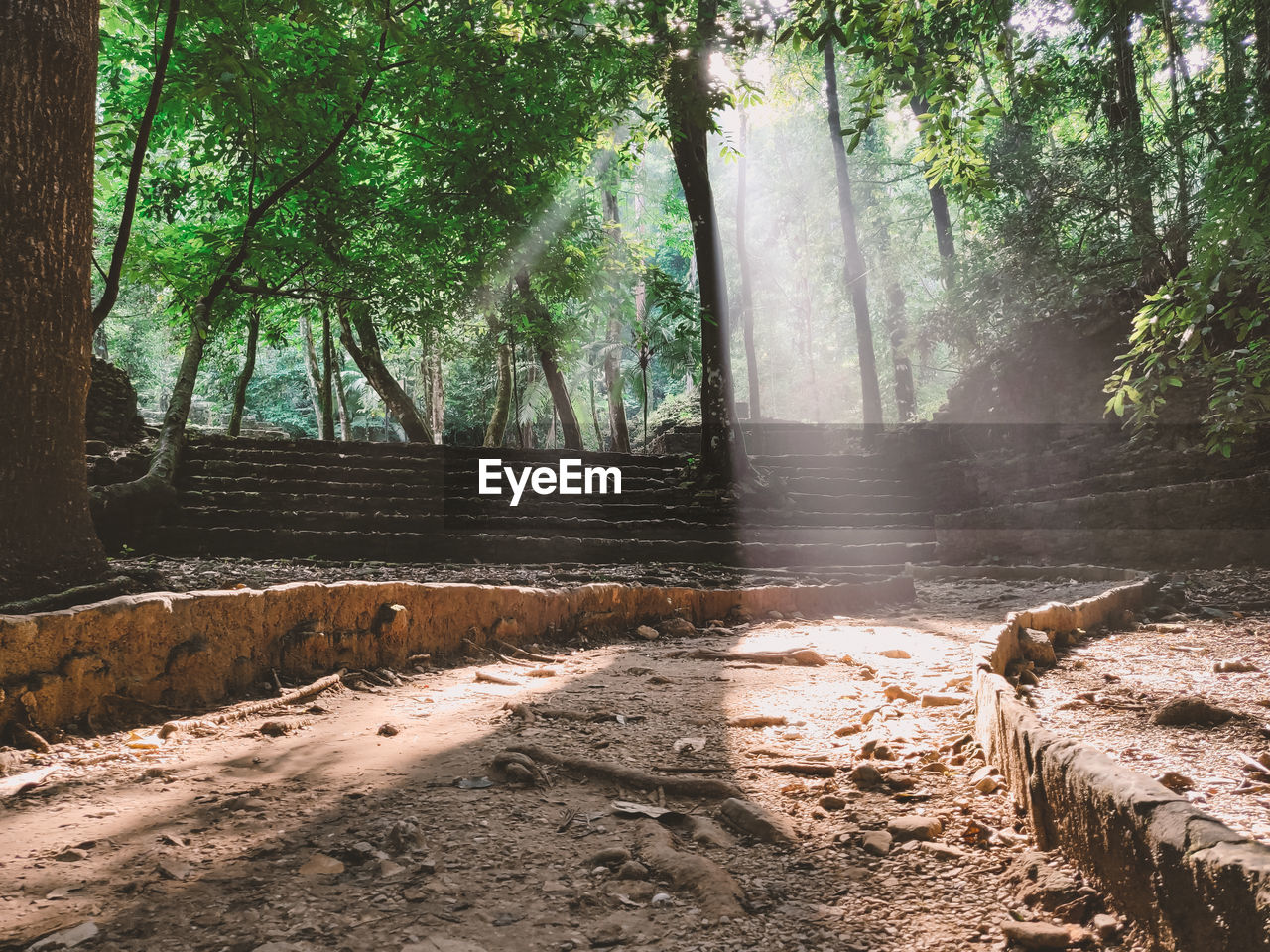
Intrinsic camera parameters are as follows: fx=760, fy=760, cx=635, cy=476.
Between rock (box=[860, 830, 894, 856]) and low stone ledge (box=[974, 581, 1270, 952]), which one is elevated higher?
low stone ledge (box=[974, 581, 1270, 952])

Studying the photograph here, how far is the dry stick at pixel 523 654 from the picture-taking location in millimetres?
4285

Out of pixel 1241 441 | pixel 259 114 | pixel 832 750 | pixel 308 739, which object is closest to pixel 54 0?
pixel 259 114

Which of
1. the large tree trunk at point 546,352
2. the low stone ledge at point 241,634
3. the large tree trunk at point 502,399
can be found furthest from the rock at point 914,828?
the large tree trunk at point 502,399

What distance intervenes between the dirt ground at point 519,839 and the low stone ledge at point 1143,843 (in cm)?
8

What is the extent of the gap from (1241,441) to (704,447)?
582 centimetres

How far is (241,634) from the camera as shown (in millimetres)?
3174

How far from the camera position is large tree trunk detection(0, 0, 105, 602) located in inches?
118

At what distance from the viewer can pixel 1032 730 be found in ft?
6.33

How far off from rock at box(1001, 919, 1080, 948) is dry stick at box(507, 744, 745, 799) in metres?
0.89

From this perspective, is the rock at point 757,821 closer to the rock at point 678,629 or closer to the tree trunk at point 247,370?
the rock at point 678,629

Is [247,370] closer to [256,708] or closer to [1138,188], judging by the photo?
[256,708]

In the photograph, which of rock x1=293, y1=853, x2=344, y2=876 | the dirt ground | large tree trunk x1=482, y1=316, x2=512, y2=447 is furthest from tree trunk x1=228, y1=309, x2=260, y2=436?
rock x1=293, y1=853, x2=344, y2=876

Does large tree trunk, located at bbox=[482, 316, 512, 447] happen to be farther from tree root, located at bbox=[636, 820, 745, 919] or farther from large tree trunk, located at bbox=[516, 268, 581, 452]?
tree root, located at bbox=[636, 820, 745, 919]

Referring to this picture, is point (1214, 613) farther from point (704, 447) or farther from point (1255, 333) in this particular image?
point (704, 447)
